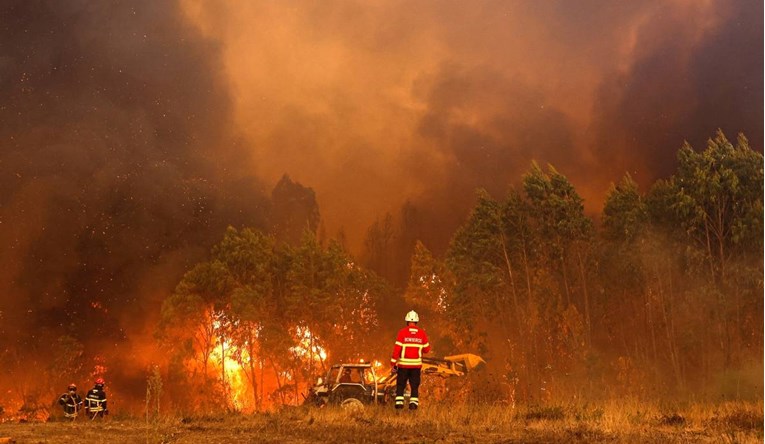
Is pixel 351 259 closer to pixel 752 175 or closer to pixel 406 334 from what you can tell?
pixel 752 175

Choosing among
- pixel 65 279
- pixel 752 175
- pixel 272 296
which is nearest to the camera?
pixel 752 175

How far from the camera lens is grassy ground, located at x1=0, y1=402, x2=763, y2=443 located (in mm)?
9648

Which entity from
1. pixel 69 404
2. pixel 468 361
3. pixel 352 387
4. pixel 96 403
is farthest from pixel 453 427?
pixel 69 404

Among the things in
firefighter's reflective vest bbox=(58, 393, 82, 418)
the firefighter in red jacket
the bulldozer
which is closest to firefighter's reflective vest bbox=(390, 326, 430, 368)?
the firefighter in red jacket

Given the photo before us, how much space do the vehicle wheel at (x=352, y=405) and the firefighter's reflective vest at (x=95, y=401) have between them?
8.41m

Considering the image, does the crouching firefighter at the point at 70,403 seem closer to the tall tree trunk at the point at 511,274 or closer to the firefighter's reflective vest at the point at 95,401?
the firefighter's reflective vest at the point at 95,401

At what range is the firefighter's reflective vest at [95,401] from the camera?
20.0 meters

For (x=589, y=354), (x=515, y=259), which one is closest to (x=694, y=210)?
(x=589, y=354)

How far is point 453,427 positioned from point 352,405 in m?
4.80

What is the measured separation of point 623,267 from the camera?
34188mm

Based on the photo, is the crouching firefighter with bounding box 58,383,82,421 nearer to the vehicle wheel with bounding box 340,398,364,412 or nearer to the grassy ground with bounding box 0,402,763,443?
the grassy ground with bounding box 0,402,763,443

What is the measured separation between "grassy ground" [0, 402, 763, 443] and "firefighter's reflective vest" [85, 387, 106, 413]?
7157mm

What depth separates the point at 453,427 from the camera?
1099 cm

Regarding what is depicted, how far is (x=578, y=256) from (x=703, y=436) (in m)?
26.7
